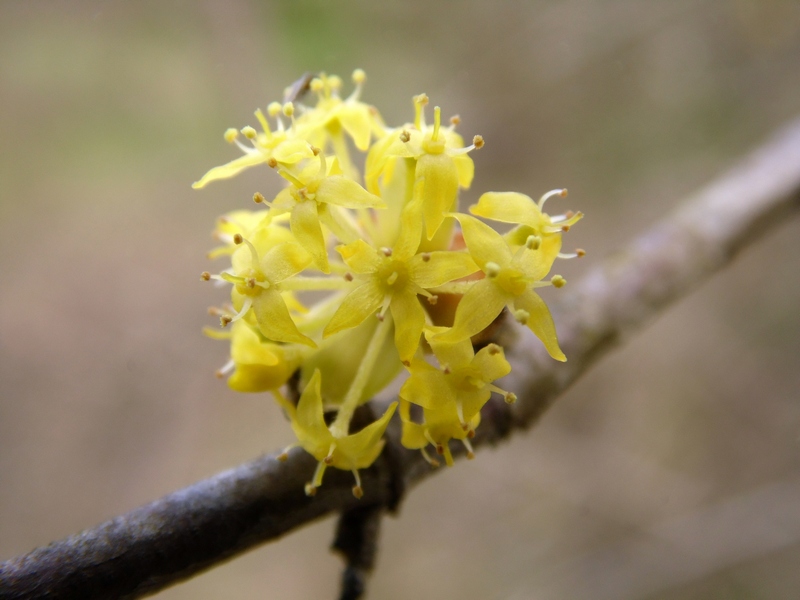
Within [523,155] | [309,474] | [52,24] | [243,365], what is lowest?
[523,155]

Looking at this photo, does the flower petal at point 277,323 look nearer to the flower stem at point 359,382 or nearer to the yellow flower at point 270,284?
the yellow flower at point 270,284

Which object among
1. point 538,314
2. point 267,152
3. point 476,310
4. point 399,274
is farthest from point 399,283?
point 267,152

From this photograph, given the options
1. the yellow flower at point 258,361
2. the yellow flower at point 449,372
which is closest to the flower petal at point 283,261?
the yellow flower at point 258,361

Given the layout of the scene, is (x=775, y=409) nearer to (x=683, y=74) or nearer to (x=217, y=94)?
(x=683, y=74)

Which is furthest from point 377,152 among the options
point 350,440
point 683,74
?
point 683,74

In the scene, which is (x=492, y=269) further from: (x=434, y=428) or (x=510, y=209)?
(x=434, y=428)

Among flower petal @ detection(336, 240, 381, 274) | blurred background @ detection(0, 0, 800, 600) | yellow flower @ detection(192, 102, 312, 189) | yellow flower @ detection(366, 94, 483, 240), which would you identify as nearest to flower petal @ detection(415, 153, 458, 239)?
yellow flower @ detection(366, 94, 483, 240)

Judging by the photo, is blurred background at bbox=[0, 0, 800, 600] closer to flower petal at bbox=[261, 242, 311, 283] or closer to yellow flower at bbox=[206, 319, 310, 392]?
yellow flower at bbox=[206, 319, 310, 392]
